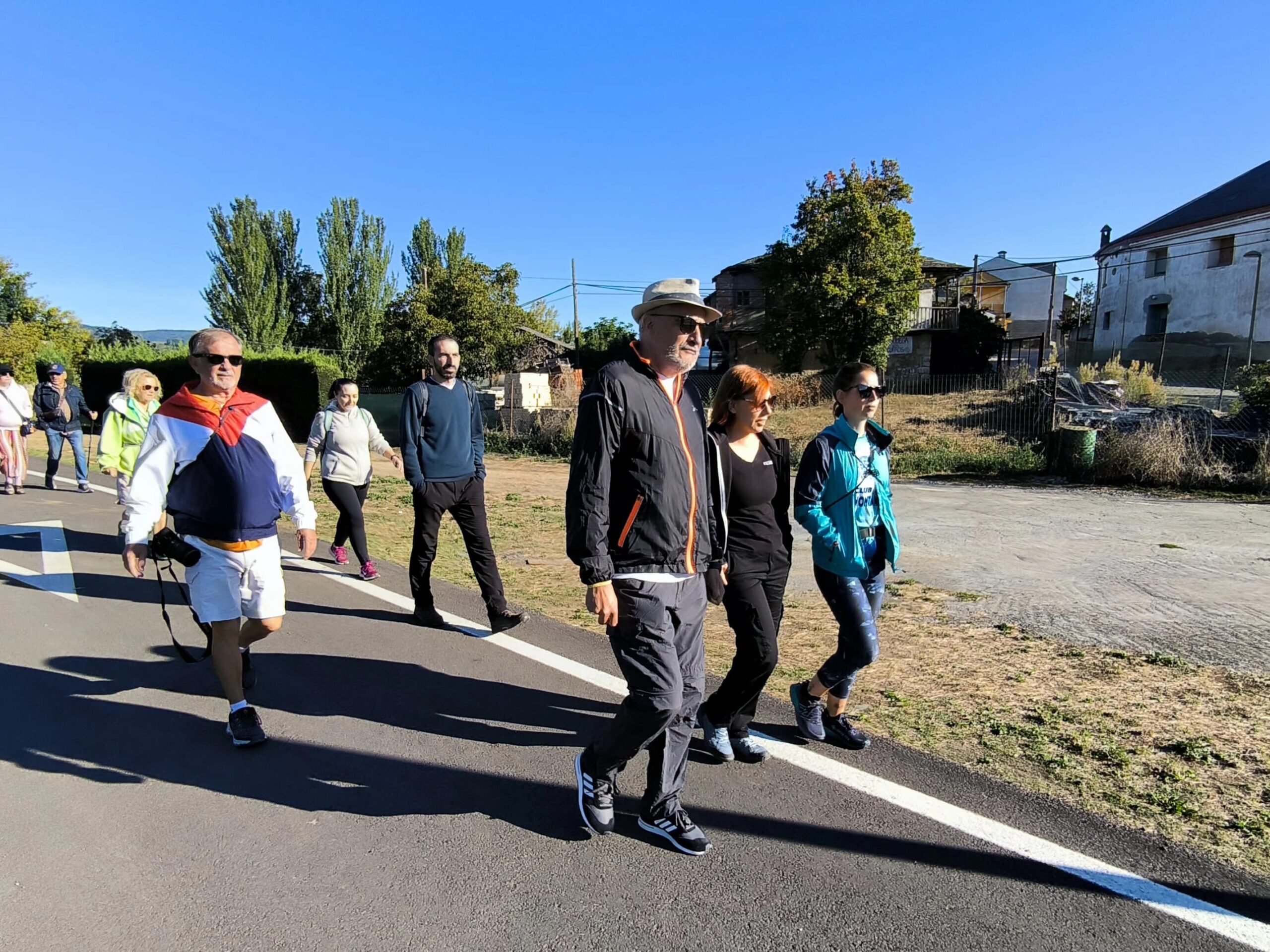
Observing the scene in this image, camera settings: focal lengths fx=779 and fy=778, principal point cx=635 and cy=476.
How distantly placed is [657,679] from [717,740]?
100 centimetres

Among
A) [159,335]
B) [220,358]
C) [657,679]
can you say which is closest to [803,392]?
[220,358]

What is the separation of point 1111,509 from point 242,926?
12864mm

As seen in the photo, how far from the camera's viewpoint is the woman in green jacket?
685 cm

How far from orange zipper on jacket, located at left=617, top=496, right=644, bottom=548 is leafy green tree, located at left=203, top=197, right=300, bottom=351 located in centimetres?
4516

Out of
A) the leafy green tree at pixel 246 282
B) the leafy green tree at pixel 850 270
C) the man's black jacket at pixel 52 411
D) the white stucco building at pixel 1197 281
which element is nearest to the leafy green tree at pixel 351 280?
the leafy green tree at pixel 246 282

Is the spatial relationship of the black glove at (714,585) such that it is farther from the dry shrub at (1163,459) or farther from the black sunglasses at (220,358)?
the dry shrub at (1163,459)

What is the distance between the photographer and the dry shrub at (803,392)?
27.4 meters

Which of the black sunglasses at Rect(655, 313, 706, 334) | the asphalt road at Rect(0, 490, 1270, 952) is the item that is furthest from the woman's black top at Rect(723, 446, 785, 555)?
the asphalt road at Rect(0, 490, 1270, 952)

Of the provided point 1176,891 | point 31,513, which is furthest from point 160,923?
point 31,513

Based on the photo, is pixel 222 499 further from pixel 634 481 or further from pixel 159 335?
pixel 159 335

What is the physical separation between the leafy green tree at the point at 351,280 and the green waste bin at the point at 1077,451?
3629 cm

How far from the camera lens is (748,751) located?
3498mm

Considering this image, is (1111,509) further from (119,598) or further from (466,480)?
(119,598)

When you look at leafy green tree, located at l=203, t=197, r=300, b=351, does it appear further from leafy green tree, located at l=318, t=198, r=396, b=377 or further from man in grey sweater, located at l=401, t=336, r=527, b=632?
man in grey sweater, located at l=401, t=336, r=527, b=632
